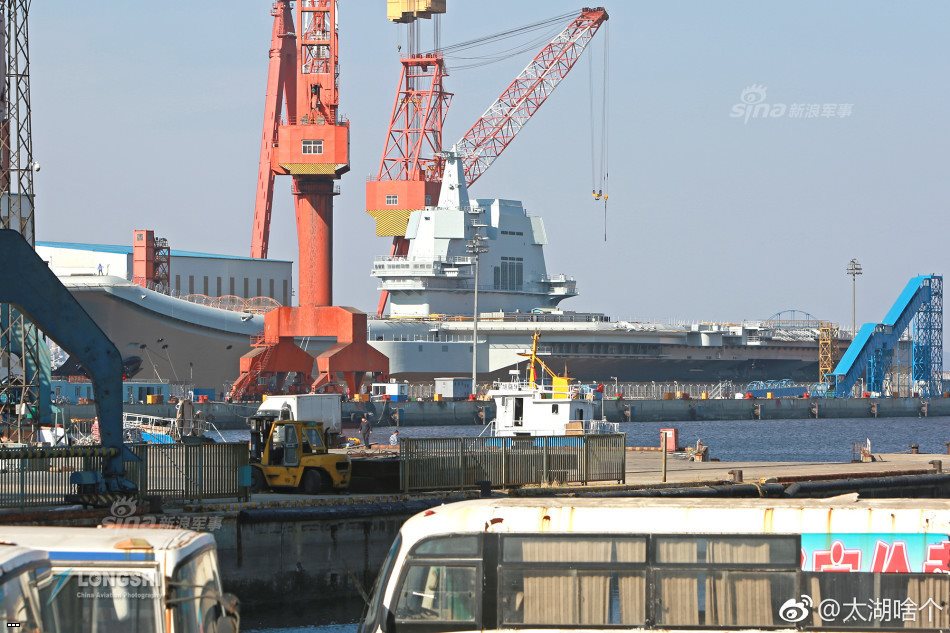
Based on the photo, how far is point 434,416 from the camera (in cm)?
9812

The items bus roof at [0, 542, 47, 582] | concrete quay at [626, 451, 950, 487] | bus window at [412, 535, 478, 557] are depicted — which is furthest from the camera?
concrete quay at [626, 451, 950, 487]

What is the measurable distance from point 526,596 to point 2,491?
14623 millimetres

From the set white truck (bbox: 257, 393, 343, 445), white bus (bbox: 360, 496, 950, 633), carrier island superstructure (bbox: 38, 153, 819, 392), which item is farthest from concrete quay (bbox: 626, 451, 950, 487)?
carrier island superstructure (bbox: 38, 153, 819, 392)

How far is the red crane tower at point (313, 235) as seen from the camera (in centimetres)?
9050

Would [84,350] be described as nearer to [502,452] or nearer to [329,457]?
[329,457]

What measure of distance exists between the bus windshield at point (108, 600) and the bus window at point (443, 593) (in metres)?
3.53

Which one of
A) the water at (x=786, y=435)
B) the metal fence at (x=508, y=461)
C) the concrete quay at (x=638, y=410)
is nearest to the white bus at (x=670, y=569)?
the metal fence at (x=508, y=461)

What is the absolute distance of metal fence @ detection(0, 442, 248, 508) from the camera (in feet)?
85.8

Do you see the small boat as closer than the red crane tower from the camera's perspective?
Yes

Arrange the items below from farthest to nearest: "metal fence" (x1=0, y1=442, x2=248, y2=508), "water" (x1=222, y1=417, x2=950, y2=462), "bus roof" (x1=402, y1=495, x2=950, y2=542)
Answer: "water" (x1=222, y1=417, x2=950, y2=462) < "metal fence" (x1=0, y1=442, x2=248, y2=508) < "bus roof" (x1=402, y1=495, x2=950, y2=542)

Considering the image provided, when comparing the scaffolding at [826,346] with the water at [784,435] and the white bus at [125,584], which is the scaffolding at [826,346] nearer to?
the water at [784,435]

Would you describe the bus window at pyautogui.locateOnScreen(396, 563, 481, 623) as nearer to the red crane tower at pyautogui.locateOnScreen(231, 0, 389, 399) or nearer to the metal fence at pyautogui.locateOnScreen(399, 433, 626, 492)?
the metal fence at pyautogui.locateOnScreen(399, 433, 626, 492)

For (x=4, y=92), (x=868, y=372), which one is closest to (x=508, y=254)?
(x=868, y=372)

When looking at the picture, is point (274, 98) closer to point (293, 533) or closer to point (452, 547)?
point (293, 533)
